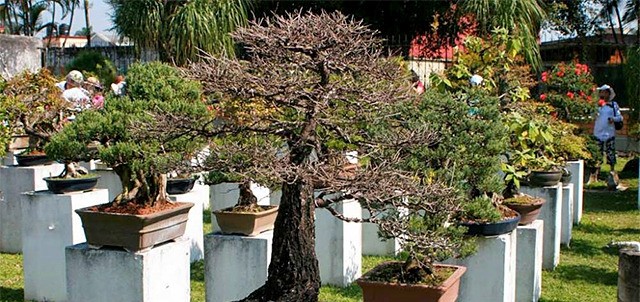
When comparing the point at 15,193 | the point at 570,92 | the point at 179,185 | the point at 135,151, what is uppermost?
the point at 570,92

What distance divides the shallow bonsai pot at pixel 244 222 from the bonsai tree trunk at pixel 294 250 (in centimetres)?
160

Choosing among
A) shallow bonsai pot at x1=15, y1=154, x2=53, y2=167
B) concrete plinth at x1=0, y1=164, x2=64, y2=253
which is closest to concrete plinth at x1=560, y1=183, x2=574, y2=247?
concrete plinth at x1=0, y1=164, x2=64, y2=253

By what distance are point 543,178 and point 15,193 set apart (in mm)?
4952

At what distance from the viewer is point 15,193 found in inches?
280

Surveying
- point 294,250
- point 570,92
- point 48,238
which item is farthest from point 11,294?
point 570,92

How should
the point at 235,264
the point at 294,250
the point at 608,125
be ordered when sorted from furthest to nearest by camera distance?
the point at 608,125, the point at 235,264, the point at 294,250

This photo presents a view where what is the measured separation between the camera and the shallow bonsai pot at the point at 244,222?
4906mm

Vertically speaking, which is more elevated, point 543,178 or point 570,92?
point 570,92

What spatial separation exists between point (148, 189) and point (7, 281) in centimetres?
241

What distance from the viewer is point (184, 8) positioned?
38.0 feet

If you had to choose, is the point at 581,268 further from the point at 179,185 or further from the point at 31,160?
the point at 31,160

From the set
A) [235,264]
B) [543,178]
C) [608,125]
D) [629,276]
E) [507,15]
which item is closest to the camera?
[629,276]

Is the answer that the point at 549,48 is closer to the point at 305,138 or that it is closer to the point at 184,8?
the point at 184,8

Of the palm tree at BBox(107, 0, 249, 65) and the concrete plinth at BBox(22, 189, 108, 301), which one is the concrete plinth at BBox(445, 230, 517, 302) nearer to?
the concrete plinth at BBox(22, 189, 108, 301)
